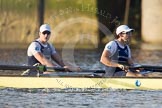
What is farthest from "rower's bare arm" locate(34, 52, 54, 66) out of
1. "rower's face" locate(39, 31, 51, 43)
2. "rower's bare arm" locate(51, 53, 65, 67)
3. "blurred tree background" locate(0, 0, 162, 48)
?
Answer: "blurred tree background" locate(0, 0, 162, 48)

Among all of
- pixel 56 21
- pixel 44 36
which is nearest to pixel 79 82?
pixel 44 36

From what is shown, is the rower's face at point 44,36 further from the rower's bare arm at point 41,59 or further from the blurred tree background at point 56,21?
the blurred tree background at point 56,21

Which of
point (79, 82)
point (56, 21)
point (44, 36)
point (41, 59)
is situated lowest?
point (79, 82)

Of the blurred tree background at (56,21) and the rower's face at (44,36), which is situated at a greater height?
the blurred tree background at (56,21)

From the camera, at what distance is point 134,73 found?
57.5ft

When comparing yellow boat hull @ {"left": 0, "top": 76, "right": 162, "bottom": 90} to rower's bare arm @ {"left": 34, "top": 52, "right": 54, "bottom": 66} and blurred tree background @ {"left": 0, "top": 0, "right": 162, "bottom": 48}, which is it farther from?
blurred tree background @ {"left": 0, "top": 0, "right": 162, "bottom": 48}

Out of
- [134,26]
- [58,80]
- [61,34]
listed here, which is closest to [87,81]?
[58,80]

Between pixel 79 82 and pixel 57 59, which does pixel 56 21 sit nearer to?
pixel 57 59

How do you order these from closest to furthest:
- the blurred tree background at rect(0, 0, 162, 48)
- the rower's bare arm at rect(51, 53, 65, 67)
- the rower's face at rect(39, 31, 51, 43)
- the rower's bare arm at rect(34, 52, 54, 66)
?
the rower's bare arm at rect(34, 52, 54, 66), the rower's face at rect(39, 31, 51, 43), the rower's bare arm at rect(51, 53, 65, 67), the blurred tree background at rect(0, 0, 162, 48)

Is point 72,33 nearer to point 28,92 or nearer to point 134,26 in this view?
point 134,26

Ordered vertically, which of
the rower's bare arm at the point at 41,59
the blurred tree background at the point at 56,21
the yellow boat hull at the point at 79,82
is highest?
the blurred tree background at the point at 56,21

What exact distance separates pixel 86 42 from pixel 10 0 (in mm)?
4311

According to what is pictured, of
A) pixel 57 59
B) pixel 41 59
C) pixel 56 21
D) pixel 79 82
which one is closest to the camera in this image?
pixel 79 82

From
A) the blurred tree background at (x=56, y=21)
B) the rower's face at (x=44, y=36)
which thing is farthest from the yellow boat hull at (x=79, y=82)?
the blurred tree background at (x=56, y=21)
